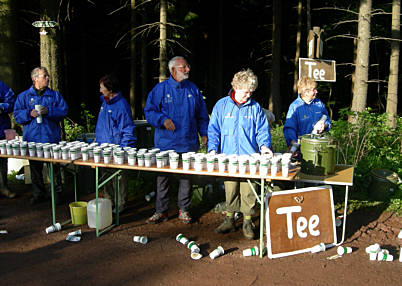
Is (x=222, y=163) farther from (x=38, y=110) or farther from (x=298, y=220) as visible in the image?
(x=38, y=110)

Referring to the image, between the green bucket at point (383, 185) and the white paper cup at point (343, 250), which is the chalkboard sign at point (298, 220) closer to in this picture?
the white paper cup at point (343, 250)

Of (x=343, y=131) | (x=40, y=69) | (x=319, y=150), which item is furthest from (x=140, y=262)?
(x=343, y=131)

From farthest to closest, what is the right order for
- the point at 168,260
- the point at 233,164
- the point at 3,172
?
the point at 3,172 → the point at 168,260 → the point at 233,164

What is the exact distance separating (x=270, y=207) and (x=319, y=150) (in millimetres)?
859

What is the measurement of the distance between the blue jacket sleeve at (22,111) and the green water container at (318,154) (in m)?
3.87

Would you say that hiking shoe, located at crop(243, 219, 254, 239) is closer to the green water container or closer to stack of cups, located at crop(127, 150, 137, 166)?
the green water container

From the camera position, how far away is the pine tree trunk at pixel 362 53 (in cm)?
754

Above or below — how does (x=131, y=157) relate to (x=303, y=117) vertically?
below

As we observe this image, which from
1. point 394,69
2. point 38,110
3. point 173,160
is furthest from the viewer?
point 394,69

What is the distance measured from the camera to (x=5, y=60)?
27.4ft

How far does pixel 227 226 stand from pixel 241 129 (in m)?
1.30

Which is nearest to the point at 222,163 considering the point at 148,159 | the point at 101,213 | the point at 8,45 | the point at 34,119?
the point at 148,159

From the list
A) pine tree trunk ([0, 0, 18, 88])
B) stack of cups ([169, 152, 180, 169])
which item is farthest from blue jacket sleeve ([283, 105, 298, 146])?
pine tree trunk ([0, 0, 18, 88])

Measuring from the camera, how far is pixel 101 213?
4.72 meters
